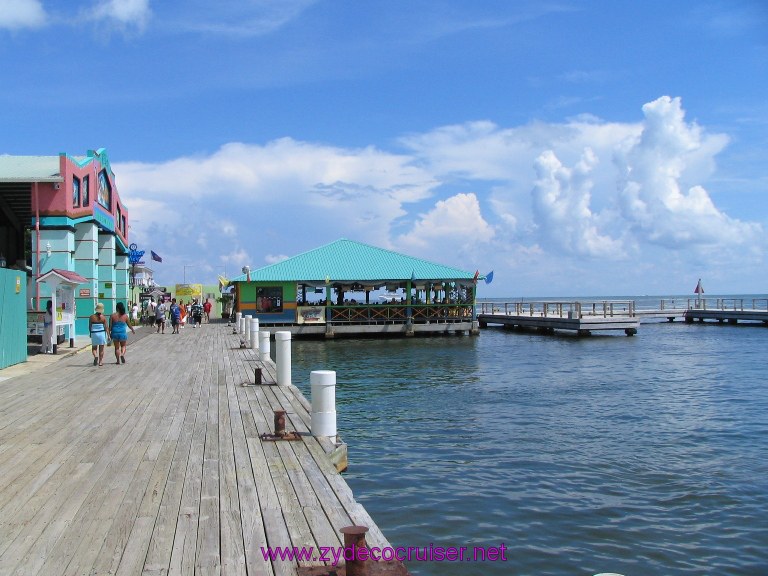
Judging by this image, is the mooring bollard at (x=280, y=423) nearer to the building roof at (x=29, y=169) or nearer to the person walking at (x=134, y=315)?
the building roof at (x=29, y=169)

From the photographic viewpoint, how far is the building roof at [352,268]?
38.7 meters

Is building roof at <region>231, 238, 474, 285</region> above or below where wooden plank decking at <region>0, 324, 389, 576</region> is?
above

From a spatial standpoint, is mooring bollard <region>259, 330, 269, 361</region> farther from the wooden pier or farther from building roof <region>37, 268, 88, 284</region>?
the wooden pier

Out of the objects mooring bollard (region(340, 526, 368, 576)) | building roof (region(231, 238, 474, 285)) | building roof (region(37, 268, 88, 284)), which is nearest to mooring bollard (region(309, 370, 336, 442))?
mooring bollard (region(340, 526, 368, 576))

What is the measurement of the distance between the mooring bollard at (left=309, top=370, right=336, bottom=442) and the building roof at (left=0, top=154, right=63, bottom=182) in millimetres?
18277

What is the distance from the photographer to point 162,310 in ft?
103

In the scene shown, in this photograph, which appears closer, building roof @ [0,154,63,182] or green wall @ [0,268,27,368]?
green wall @ [0,268,27,368]

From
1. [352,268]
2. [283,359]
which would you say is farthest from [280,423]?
[352,268]

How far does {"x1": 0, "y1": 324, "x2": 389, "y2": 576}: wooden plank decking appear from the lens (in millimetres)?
4734

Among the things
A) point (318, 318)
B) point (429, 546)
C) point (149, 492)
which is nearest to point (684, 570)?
point (429, 546)

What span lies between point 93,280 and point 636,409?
19.8 m

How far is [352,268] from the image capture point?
3966cm

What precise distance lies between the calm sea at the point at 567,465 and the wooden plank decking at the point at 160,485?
6.08 feet

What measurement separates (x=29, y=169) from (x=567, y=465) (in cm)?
2185
